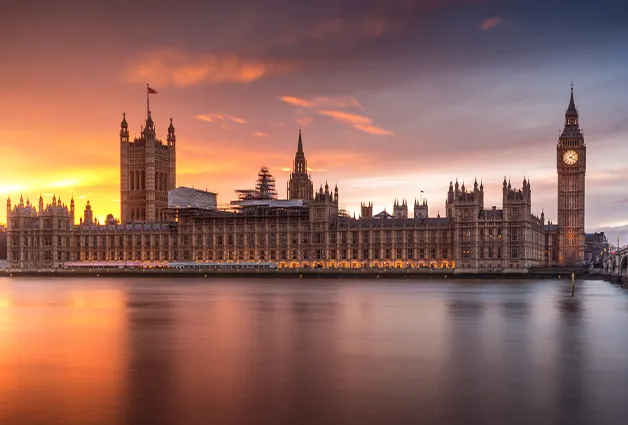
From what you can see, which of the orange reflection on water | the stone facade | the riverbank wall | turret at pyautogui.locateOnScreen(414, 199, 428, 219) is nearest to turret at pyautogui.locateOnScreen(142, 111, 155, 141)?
the stone facade

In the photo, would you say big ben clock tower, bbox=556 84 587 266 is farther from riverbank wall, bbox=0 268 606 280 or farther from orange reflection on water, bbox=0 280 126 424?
orange reflection on water, bbox=0 280 126 424

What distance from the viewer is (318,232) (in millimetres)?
137750

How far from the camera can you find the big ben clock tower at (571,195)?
133 metres

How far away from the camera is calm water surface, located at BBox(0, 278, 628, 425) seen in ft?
67.6

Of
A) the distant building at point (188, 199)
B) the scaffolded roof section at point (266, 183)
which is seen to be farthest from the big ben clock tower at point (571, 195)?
the distant building at point (188, 199)

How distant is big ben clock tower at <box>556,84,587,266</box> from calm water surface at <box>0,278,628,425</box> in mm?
85081

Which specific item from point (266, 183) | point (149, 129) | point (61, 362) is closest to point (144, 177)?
point (149, 129)

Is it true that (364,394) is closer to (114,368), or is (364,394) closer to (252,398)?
(252,398)

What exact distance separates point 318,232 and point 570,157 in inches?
1947

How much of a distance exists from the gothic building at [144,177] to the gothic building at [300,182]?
3494 cm

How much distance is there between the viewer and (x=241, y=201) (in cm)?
15400

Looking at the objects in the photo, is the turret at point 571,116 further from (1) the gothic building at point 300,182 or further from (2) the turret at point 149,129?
(2) the turret at point 149,129

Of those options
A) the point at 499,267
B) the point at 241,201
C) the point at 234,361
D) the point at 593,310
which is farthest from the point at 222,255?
the point at 234,361

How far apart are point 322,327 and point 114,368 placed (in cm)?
1596
